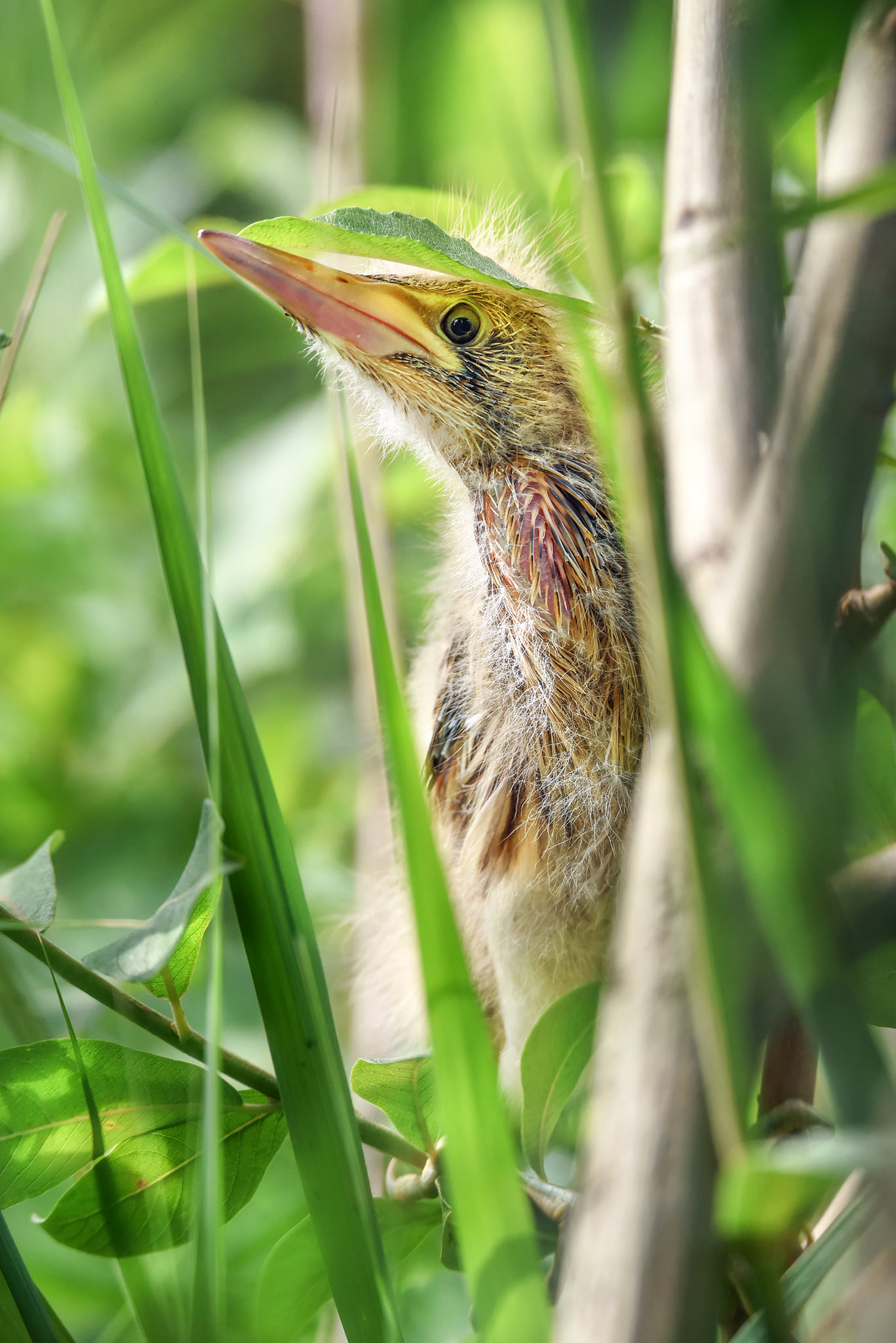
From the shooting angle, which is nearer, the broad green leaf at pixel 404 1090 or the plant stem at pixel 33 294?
the broad green leaf at pixel 404 1090

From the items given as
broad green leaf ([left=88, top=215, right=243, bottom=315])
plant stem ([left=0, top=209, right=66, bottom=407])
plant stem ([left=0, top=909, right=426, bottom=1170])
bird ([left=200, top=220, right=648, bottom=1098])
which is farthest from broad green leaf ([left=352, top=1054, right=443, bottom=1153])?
broad green leaf ([left=88, top=215, right=243, bottom=315])

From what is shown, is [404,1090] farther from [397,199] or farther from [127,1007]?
[397,199]

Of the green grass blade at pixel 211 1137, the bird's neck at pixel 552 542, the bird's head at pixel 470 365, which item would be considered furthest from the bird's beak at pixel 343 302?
the green grass blade at pixel 211 1137

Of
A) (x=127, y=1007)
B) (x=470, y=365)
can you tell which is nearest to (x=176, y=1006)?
(x=127, y=1007)

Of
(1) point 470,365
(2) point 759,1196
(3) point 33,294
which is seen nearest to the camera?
(2) point 759,1196

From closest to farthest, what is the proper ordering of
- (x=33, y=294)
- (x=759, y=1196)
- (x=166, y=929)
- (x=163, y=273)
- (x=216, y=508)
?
(x=759, y=1196)
(x=166, y=929)
(x=33, y=294)
(x=163, y=273)
(x=216, y=508)

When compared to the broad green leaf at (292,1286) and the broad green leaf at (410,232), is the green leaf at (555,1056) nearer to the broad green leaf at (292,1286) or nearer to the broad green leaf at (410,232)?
the broad green leaf at (292,1286)
